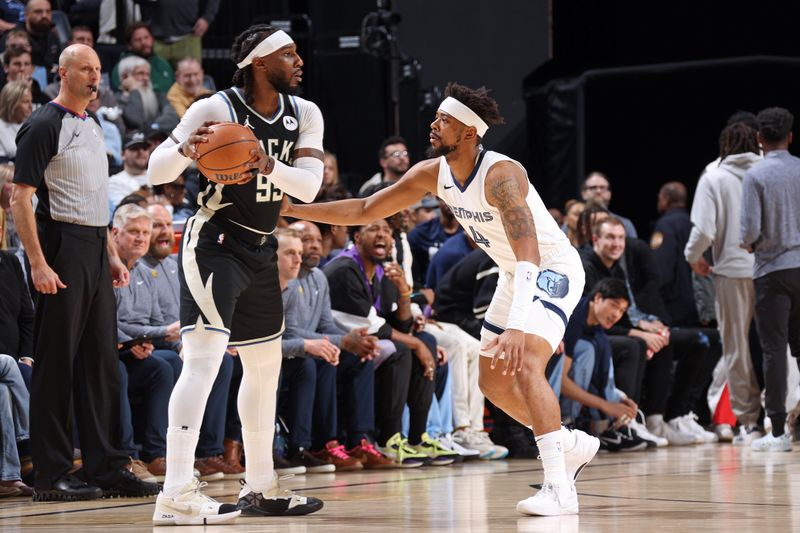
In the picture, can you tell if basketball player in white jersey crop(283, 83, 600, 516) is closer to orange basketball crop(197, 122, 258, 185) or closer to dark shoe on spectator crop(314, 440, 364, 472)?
orange basketball crop(197, 122, 258, 185)

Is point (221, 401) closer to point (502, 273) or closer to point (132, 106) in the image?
point (502, 273)

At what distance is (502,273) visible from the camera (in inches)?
208

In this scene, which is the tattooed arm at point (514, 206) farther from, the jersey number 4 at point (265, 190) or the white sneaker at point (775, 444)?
the white sneaker at point (775, 444)

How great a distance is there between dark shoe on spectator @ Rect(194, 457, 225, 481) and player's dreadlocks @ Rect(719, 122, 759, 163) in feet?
14.9

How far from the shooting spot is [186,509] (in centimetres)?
446

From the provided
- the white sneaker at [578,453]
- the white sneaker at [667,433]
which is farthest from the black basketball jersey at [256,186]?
the white sneaker at [667,433]

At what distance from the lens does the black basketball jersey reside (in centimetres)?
474

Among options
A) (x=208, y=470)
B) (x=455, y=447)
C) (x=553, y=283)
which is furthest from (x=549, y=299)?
(x=455, y=447)

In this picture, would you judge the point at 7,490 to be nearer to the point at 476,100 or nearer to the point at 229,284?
the point at 229,284

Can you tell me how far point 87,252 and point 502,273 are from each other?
1.97 metres

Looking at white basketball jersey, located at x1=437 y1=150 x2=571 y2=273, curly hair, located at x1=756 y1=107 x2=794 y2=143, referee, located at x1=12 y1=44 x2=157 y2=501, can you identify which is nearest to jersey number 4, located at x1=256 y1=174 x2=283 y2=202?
white basketball jersey, located at x1=437 y1=150 x2=571 y2=273

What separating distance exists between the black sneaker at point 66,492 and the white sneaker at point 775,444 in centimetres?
454

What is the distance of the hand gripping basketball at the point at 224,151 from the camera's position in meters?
4.41

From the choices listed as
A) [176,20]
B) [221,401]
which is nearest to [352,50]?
[176,20]
